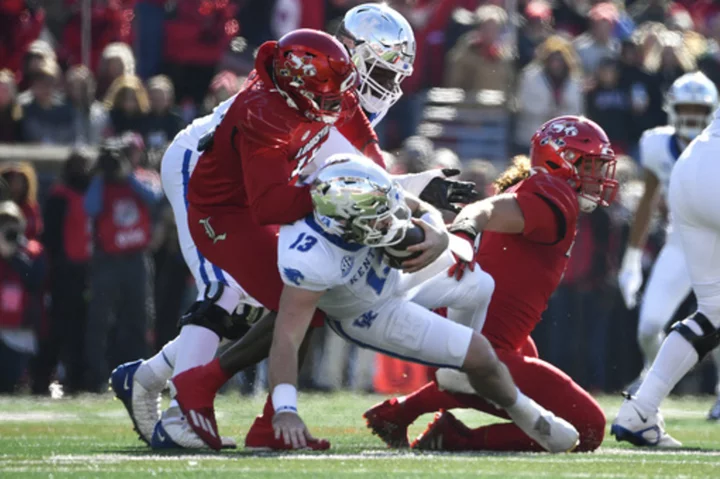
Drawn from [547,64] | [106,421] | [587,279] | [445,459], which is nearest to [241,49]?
[547,64]

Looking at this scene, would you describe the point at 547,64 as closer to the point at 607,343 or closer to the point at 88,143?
the point at 607,343

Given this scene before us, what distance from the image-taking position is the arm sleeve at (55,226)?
10961mm

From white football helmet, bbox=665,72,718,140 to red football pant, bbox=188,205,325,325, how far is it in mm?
3788

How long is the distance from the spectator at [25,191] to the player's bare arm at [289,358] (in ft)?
17.2

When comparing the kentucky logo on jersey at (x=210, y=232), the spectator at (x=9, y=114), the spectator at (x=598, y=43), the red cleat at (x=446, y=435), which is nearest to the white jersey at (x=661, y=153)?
the red cleat at (x=446, y=435)

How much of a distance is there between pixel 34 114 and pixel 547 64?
12.6 ft

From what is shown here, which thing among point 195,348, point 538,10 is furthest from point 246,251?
point 538,10

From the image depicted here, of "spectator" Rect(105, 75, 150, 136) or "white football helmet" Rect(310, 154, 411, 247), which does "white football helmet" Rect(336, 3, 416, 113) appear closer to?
"white football helmet" Rect(310, 154, 411, 247)

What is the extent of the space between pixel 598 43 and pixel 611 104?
854mm

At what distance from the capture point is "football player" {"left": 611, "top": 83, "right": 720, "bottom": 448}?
6.91 meters

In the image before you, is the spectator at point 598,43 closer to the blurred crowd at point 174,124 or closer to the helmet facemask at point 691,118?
the blurred crowd at point 174,124

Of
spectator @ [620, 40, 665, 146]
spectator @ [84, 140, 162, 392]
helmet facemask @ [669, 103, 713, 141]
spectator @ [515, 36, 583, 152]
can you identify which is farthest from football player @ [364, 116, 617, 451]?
spectator @ [620, 40, 665, 146]

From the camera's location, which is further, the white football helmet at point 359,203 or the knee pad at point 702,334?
the knee pad at point 702,334

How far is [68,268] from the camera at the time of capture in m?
11.0
